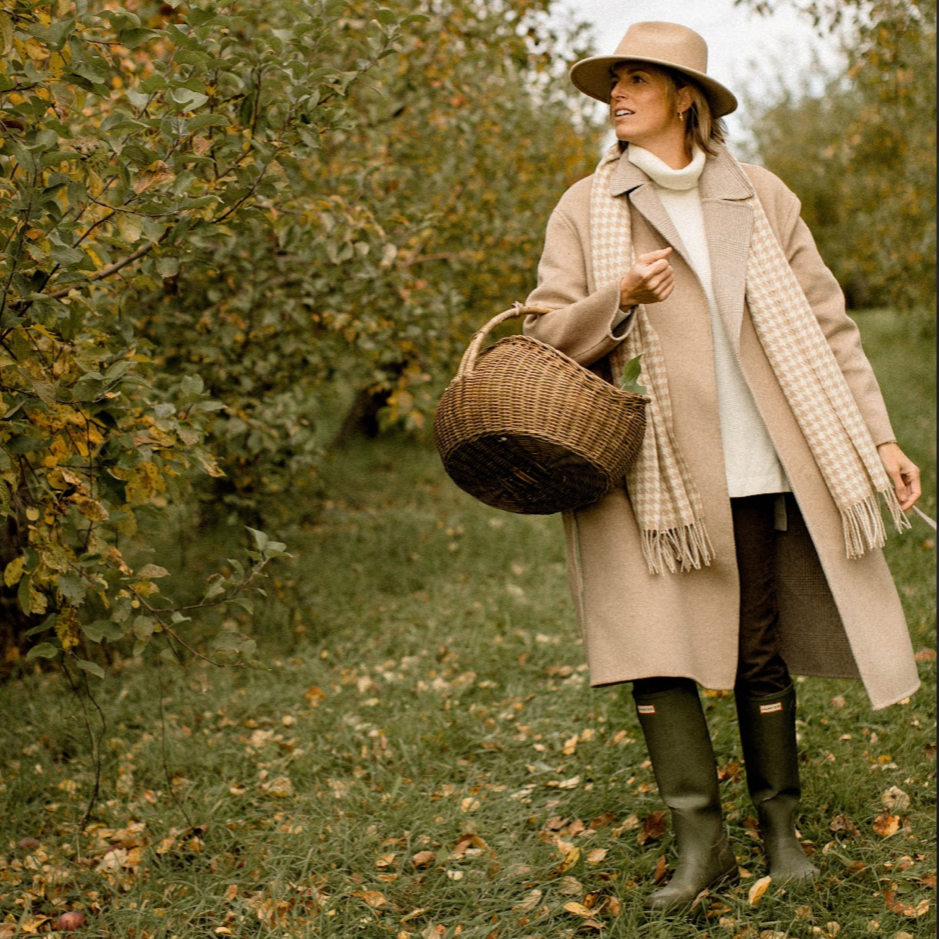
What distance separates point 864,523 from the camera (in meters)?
2.40

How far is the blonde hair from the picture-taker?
2484mm

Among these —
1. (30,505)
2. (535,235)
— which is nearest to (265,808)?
(30,505)

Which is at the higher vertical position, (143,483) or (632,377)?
(632,377)

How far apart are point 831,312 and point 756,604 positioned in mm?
733

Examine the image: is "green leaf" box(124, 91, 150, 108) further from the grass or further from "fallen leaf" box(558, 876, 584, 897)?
"fallen leaf" box(558, 876, 584, 897)

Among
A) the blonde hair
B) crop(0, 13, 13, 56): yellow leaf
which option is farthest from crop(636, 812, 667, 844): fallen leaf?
crop(0, 13, 13, 56): yellow leaf

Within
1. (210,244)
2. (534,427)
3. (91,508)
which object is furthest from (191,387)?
(534,427)

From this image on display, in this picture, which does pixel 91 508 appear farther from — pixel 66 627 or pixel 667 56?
pixel 667 56

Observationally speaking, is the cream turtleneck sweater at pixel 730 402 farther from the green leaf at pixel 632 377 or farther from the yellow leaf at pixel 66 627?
the yellow leaf at pixel 66 627

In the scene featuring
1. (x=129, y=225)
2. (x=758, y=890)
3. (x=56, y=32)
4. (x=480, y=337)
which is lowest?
(x=758, y=890)

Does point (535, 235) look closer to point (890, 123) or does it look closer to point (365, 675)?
point (365, 675)

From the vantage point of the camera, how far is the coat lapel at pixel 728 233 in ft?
7.89

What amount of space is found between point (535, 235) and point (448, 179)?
32.9 inches

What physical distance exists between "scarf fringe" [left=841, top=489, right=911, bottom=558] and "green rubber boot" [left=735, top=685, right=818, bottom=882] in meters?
0.41
